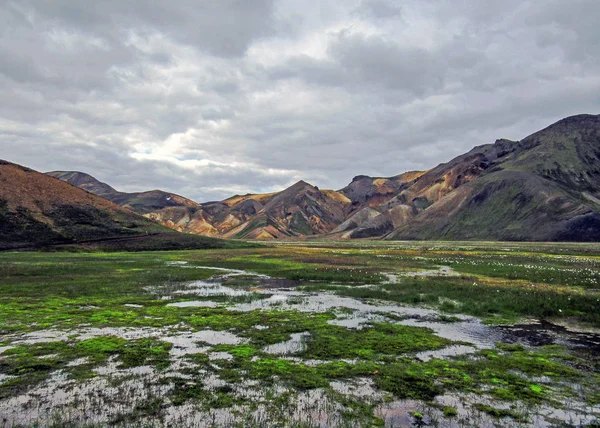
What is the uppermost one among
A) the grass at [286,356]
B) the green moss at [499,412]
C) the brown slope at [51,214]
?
the brown slope at [51,214]

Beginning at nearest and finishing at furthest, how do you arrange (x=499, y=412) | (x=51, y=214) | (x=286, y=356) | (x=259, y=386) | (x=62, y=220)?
1. (x=499, y=412)
2. (x=259, y=386)
3. (x=286, y=356)
4. (x=62, y=220)
5. (x=51, y=214)

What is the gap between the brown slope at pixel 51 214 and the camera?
10156 centimetres

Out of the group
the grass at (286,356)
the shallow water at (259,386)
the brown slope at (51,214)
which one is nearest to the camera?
the shallow water at (259,386)

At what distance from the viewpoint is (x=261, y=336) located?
63.1 feet

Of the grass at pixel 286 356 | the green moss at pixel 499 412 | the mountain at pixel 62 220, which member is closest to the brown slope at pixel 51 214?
the mountain at pixel 62 220

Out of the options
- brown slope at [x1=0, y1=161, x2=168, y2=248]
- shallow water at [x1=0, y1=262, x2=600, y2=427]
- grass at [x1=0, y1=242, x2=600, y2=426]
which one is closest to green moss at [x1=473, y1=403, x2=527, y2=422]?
grass at [x1=0, y1=242, x2=600, y2=426]

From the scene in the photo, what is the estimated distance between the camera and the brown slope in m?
102

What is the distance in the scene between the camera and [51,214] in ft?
377

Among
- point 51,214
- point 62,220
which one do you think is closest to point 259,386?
point 62,220

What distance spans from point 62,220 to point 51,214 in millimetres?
4797

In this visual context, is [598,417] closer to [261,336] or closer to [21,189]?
[261,336]

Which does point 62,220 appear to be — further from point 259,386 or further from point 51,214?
point 259,386

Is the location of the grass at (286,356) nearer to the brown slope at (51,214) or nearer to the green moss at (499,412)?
the green moss at (499,412)

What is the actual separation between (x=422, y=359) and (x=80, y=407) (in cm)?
1336
